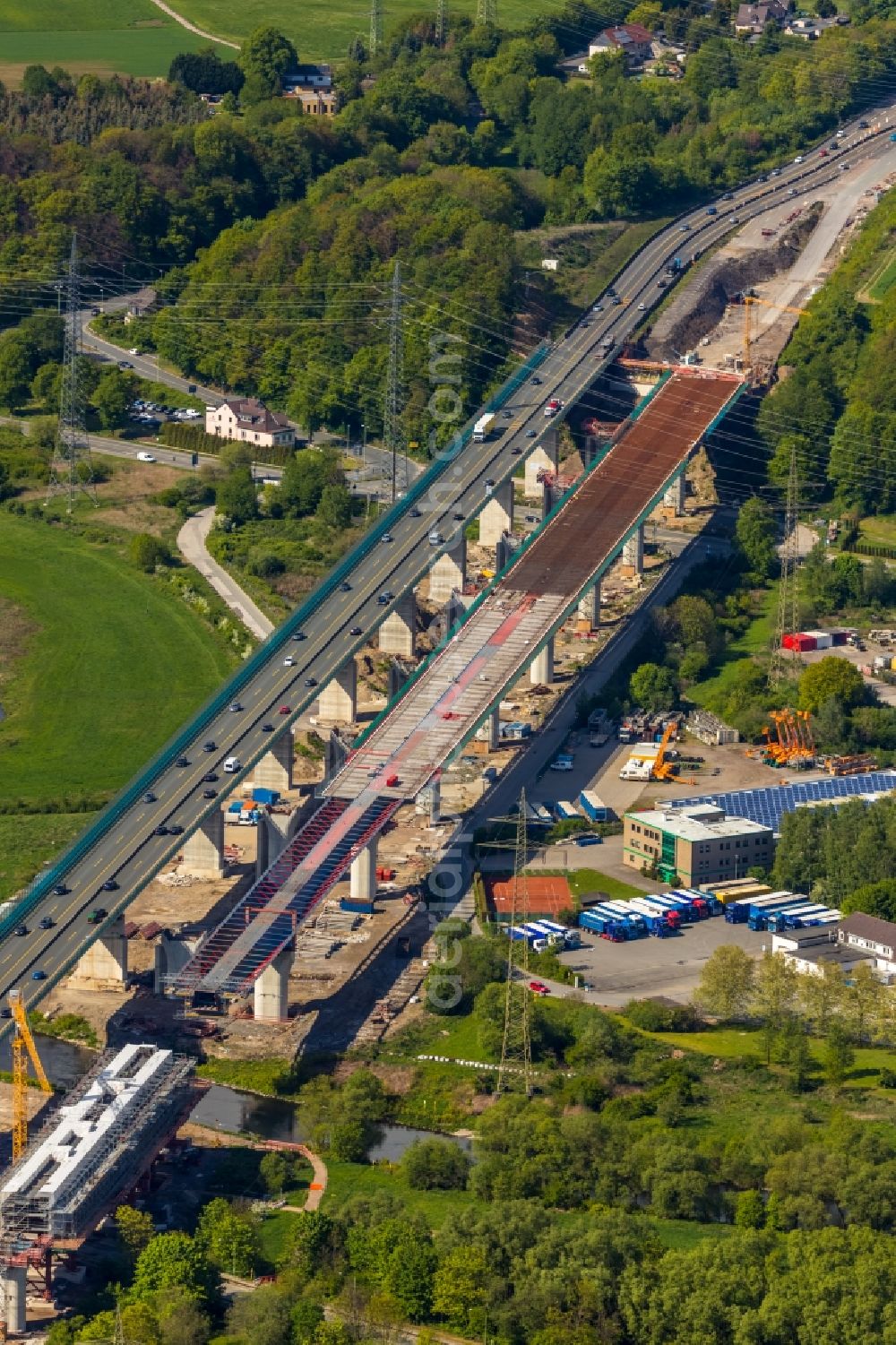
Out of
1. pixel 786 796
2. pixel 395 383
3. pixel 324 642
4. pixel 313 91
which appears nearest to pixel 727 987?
pixel 786 796

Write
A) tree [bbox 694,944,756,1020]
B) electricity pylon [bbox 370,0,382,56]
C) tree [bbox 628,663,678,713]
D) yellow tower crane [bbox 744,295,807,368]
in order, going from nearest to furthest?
tree [bbox 694,944,756,1020]
tree [bbox 628,663,678,713]
yellow tower crane [bbox 744,295,807,368]
electricity pylon [bbox 370,0,382,56]

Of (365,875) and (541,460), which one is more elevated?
(541,460)

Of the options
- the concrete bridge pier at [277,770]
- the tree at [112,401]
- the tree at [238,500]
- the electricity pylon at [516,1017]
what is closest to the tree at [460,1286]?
the electricity pylon at [516,1017]

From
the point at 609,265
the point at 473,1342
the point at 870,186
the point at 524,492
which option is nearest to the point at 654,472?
the point at 524,492

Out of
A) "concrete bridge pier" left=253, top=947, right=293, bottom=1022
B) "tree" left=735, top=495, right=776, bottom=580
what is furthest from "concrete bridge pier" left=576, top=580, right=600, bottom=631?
"concrete bridge pier" left=253, top=947, right=293, bottom=1022

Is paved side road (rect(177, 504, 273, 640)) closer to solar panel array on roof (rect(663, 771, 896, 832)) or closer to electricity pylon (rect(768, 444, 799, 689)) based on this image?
electricity pylon (rect(768, 444, 799, 689))

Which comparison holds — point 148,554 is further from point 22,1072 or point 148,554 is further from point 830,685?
point 22,1072
